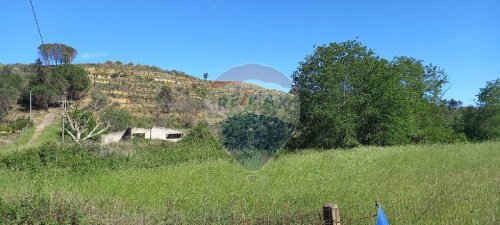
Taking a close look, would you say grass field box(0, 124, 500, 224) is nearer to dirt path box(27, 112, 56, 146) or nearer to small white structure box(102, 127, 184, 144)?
small white structure box(102, 127, 184, 144)

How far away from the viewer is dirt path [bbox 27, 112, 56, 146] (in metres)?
45.2

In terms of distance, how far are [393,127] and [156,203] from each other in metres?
27.8

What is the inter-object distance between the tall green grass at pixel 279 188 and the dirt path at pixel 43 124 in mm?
27261

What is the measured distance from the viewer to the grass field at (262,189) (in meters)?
6.53

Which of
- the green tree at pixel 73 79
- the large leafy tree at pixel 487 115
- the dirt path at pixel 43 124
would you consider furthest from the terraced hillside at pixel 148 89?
the large leafy tree at pixel 487 115

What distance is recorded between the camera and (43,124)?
177ft

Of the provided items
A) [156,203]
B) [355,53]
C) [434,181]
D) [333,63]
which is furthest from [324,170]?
[355,53]

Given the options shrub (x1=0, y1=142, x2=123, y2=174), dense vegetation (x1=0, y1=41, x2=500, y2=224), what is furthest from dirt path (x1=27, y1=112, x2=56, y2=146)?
shrub (x1=0, y1=142, x2=123, y2=174)

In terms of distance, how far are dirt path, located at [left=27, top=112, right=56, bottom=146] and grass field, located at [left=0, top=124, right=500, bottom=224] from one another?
87.5ft

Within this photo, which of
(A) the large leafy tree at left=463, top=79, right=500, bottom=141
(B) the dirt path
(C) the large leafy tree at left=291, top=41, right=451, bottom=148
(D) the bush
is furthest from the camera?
(D) the bush

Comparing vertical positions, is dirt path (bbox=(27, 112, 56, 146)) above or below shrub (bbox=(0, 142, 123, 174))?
above

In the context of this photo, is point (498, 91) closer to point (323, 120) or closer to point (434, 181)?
point (323, 120)

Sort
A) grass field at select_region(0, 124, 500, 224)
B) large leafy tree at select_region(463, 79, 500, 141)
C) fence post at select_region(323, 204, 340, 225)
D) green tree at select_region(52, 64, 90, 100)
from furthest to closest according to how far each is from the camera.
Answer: green tree at select_region(52, 64, 90, 100) → large leafy tree at select_region(463, 79, 500, 141) → grass field at select_region(0, 124, 500, 224) → fence post at select_region(323, 204, 340, 225)

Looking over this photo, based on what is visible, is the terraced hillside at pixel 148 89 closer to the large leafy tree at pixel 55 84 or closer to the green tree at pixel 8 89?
the large leafy tree at pixel 55 84
